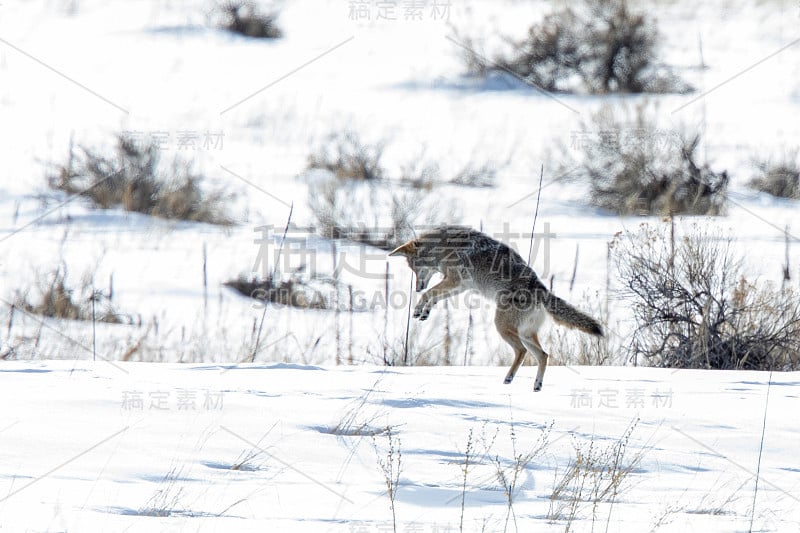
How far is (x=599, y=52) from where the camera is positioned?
19984mm

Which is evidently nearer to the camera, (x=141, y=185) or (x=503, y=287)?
(x=503, y=287)

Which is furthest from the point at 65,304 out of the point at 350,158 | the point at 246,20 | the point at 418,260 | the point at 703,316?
the point at 246,20

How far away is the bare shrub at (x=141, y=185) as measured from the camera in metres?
15.3

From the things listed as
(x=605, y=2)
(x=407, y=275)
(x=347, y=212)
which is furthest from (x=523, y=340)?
(x=605, y=2)

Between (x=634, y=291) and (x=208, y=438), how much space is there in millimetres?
5196

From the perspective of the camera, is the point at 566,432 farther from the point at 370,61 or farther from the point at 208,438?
the point at 370,61

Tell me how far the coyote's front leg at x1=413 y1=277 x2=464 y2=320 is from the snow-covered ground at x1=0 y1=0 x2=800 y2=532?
0.52 m

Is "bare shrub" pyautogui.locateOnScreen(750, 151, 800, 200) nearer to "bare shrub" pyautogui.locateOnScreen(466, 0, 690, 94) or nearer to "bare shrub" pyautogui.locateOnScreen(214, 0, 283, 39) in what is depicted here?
"bare shrub" pyautogui.locateOnScreen(466, 0, 690, 94)

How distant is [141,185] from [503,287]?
354 inches

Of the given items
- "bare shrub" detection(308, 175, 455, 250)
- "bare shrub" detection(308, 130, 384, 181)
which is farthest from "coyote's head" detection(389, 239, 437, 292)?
"bare shrub" detection(308, 130, 384, 181)

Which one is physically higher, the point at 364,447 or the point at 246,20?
the point at 246,20

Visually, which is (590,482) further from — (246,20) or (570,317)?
(246,20)

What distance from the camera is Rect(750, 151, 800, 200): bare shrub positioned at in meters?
16.5

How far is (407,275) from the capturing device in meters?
13.5
